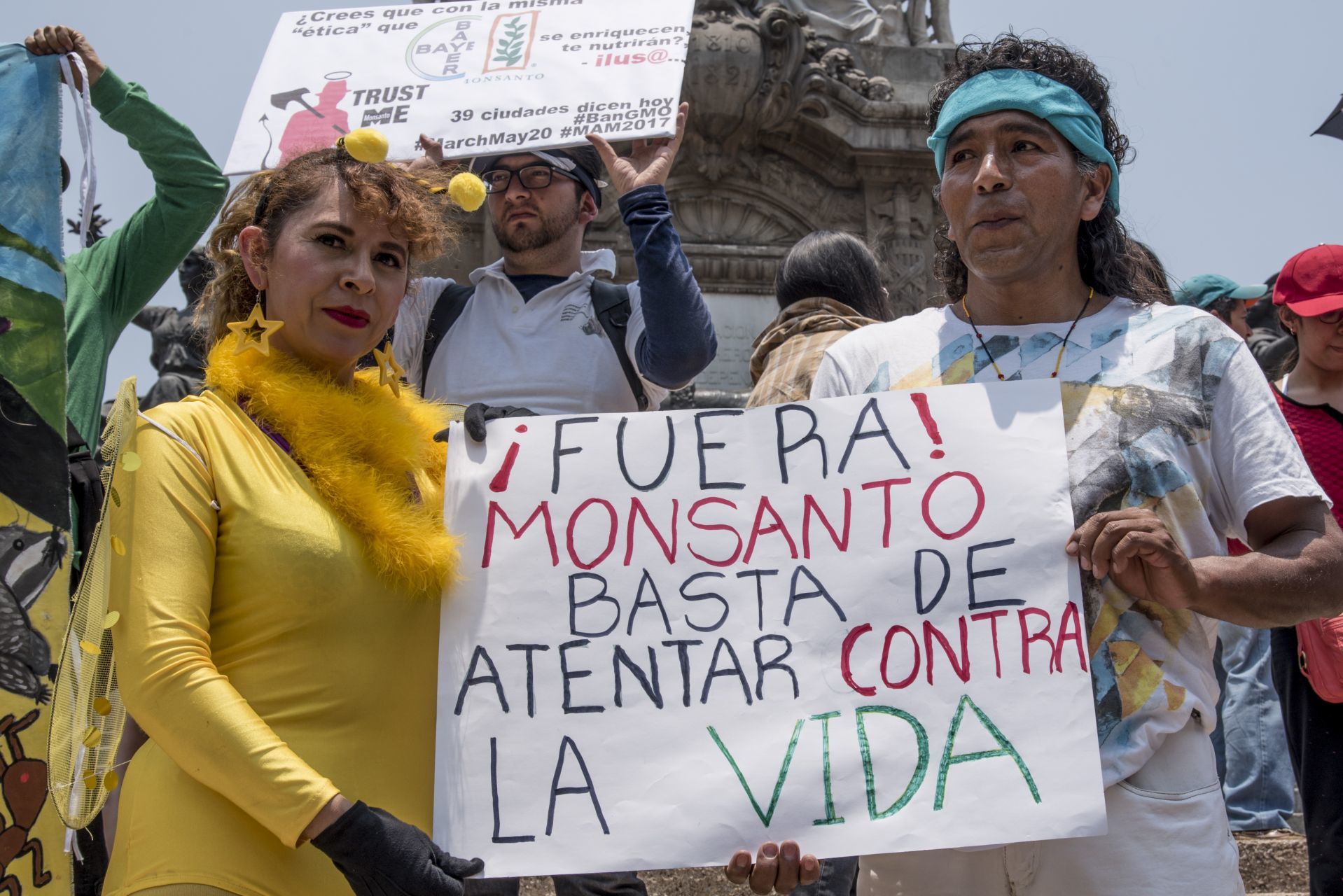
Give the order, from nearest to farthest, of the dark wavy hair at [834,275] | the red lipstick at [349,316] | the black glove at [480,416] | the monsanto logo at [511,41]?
1. the red lipstick at [349,316]
2. the black glove at [480,416]
3. the monsanto logo at [511,41]
4. the dark wavy hair at [834,275]

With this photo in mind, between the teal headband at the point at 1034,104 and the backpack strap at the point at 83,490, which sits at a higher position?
the teal headband at the point at 1034,104

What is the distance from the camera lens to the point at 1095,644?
2195mm

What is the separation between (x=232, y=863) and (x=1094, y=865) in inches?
49.1

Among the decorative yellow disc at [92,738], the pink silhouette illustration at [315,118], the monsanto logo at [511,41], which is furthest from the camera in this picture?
the monsanto logo at [511,41]

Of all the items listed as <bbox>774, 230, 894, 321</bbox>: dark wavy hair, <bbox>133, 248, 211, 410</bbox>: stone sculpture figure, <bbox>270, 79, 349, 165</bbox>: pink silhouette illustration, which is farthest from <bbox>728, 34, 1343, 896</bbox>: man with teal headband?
<bbox>133, 248, 211, 410</bbox>: stone sculpture figure

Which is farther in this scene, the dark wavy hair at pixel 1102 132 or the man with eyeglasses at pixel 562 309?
the man with eyeglasses at pixel 562 309

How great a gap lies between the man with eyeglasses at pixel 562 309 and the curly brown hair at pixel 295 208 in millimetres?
677

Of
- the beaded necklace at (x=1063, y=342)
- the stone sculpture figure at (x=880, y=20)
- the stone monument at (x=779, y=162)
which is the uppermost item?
the stone sculpture figure at (x=880, y=20)

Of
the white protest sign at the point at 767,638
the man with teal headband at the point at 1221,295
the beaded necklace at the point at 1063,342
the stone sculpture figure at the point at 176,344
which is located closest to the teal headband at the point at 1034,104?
the beaded necklace at the point at 1063,342

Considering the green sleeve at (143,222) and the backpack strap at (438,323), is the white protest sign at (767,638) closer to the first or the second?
the backpack strap at (438,323)

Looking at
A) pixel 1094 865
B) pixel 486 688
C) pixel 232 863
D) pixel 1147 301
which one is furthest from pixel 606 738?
pixel 1147 301

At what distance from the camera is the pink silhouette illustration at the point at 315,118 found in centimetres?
361

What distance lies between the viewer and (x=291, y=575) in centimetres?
208

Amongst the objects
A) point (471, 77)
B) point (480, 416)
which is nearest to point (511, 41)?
point (471, 77)
